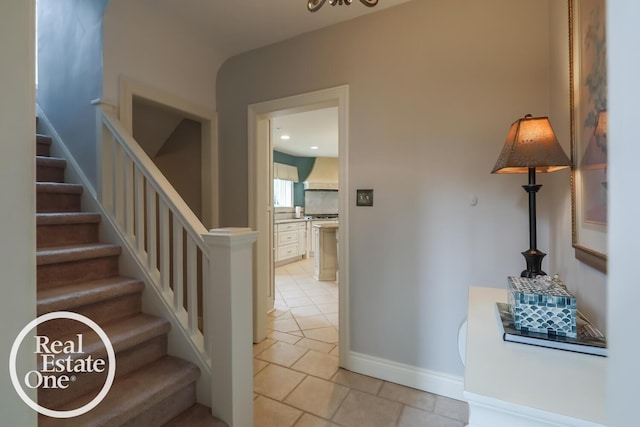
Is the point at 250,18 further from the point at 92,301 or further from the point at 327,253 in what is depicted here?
the point at 327,253

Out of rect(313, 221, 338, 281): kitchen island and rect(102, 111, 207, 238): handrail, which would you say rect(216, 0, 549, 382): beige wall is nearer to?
rect(102, 111, 207, 238): handrail

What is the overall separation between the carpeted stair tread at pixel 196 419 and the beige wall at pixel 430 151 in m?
1.09

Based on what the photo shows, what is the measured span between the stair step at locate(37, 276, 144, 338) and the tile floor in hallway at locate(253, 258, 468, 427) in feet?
3.24

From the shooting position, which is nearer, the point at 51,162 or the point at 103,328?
the point at 103,328

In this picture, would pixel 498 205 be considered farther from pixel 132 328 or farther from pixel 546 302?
pixel 132 328

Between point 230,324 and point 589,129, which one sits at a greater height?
point 589,129

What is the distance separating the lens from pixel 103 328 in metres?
1.47

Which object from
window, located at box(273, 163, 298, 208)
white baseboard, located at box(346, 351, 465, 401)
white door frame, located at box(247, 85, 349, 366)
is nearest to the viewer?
white baseboard, located at box(346, 351, 465, 401)

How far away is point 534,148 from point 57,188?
2.57 meters

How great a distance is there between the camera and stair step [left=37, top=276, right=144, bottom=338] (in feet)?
4.33

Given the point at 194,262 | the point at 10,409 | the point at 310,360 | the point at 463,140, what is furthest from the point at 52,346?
the point at 463,140

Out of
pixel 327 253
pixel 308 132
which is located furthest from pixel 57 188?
pixel 308 132

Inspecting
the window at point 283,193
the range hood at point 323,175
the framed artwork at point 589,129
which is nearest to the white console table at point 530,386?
the framed artwork at point 589,129

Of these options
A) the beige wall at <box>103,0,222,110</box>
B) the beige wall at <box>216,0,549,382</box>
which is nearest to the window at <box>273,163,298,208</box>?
the beige wall at <box>103,0,222,110</box>
